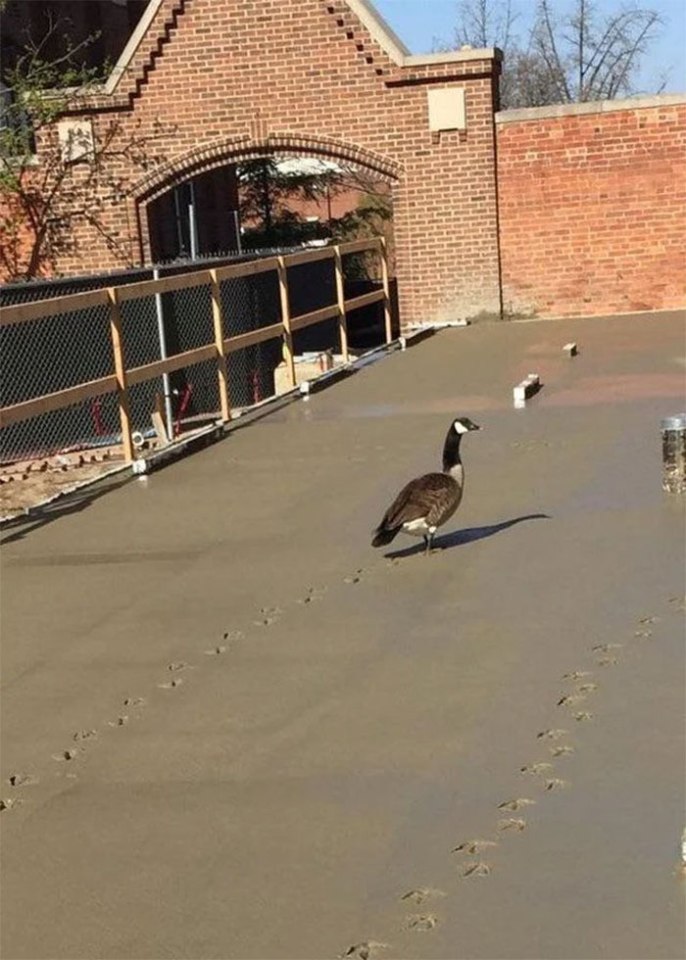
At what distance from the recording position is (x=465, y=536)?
337 inches

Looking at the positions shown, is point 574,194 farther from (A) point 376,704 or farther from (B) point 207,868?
(B) point 207,868

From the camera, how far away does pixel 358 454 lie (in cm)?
1168

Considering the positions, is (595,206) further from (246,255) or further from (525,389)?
(525,389)

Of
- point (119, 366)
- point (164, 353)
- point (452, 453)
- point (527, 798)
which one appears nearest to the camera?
point (527, 798)

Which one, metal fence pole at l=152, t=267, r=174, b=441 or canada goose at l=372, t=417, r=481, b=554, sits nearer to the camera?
canada goose at l=372, t=417, r=481, b=554

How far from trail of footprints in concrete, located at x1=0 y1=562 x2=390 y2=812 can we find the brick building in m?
15.3

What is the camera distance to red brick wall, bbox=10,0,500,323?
22.2 m

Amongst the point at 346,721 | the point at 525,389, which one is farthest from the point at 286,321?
the point at 346,721

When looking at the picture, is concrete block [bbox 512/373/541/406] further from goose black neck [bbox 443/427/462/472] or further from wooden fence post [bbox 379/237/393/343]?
wooden fence post [bbox 379/237/393/343]

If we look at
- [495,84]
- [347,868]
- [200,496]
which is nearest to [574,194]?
[495,84]

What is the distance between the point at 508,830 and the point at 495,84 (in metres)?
19.4

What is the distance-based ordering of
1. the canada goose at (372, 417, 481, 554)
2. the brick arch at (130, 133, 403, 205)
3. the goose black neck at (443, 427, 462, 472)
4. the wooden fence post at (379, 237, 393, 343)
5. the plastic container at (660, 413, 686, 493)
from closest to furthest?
the canada goose at (372, 417, 481, 554)
the goose black neck at (443, 427, 462, 472)
the plastic container at (660, 413, 686, 493)
the wooden fence post at (379, 237, 393, 343)
the brick arch at (130, 133, 403, 205)

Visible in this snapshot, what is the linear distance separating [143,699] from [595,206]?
692 inches

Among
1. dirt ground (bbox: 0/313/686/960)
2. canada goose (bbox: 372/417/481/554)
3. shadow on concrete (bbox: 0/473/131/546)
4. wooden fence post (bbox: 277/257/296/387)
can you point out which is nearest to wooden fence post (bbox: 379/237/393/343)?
wooden fence post (bbox: 277/257/296/387)
